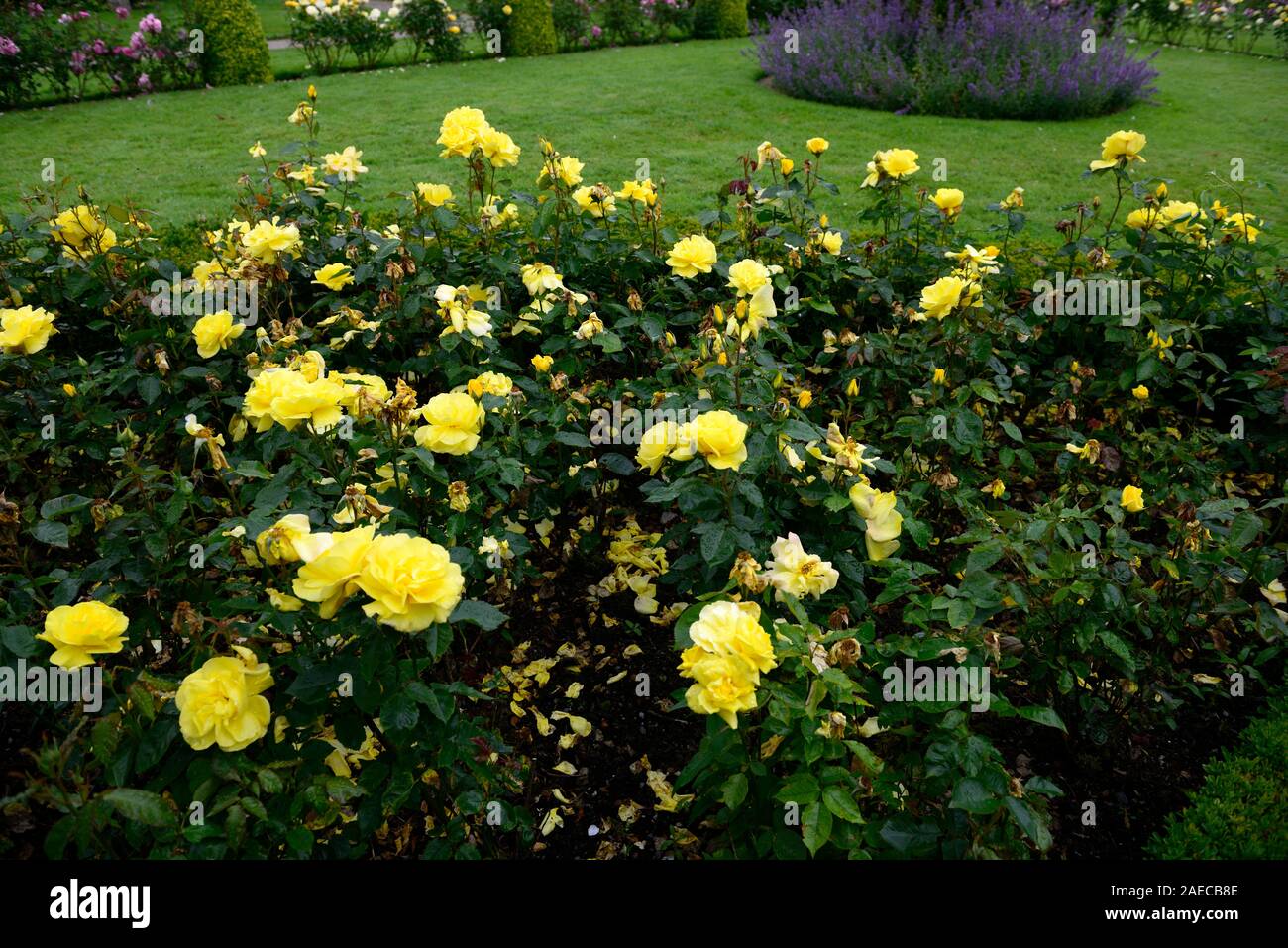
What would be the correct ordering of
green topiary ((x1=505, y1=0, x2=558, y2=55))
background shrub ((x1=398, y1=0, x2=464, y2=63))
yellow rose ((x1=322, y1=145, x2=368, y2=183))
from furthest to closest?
green topiary ((x1=505, y1=0, x2=558, y2=55)), background shrub ((x1=398, y1=0, x2=464, y2=63)), yellow rose ((x1=322, y1=145, x2=368, y2=183))

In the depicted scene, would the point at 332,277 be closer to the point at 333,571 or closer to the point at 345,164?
the point at 345,164

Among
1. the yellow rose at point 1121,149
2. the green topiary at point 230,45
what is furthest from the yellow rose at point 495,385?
the green topiary at point 230,45

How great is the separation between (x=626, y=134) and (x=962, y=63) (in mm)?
3246

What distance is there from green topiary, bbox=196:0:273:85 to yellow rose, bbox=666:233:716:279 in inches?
346

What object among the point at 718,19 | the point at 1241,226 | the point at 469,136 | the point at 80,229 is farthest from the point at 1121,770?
the point at 718,19

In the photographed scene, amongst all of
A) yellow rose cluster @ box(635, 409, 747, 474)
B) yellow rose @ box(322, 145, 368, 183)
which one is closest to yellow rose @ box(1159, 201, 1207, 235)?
yellow rose cluster @ box(635, 409, 747, 474)

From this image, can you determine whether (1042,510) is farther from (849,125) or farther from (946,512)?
(849,125)

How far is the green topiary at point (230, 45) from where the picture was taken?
9.60 meters

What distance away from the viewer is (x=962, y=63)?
8.05m

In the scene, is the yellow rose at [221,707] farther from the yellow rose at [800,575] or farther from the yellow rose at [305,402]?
the yellow rose at [800,575]

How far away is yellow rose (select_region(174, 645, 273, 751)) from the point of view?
4.90ft

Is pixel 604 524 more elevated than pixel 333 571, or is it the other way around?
pixel 333 571

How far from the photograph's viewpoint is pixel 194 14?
32.1 feet

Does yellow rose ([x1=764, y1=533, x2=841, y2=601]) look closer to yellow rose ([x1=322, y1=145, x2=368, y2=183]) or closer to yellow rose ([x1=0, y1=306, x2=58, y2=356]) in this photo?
yellow rose ([x1=0, y1=306, x2=58, y2=356])
